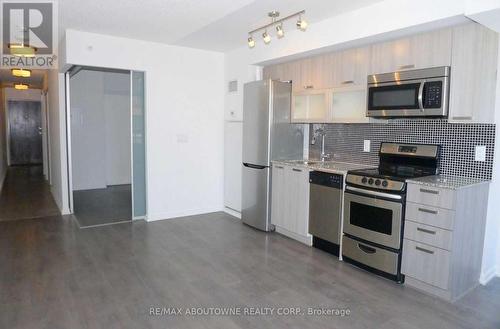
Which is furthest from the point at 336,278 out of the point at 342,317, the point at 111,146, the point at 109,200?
the point at 111,146

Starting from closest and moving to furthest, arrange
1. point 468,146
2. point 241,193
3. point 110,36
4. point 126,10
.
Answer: point 468,146, point 126,10, point 110,36, point 241,193

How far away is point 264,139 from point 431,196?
2163 millimetres

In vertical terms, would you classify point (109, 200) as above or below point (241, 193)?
below

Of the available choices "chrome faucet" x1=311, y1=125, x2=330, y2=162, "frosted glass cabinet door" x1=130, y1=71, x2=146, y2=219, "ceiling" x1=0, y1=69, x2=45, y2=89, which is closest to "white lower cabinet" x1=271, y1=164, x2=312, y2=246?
"chrome faucet" x1=311, y1=125, x2=330, y2=162

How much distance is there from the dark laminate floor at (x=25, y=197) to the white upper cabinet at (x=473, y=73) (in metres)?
5.47

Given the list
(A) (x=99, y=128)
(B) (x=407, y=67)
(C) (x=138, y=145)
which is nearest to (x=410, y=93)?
(B) (x=407, y=67)

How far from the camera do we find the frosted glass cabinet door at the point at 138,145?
193 inches

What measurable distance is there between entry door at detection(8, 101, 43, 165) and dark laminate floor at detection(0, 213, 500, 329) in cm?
826

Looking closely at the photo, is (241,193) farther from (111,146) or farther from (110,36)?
(111,146)

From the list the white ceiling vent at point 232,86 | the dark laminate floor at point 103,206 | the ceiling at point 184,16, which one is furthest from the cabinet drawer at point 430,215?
the dark laminate floor at point 103,206

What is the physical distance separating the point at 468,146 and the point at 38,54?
19.1 feet

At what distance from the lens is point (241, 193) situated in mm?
5133

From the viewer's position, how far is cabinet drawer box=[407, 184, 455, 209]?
2.73 meters

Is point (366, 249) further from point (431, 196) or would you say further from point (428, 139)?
point (428, 139)
